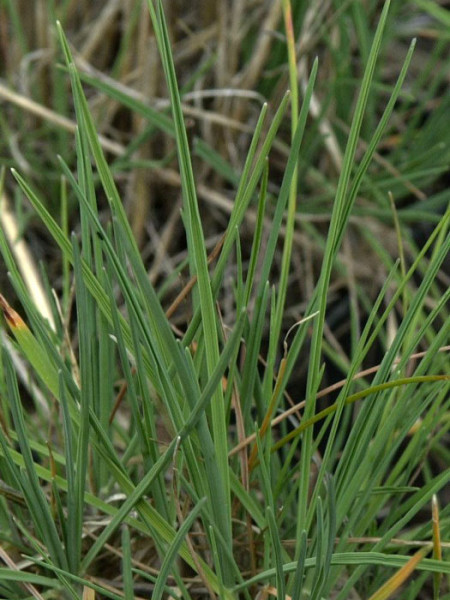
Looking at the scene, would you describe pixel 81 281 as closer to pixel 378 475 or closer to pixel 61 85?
pixel 378 475

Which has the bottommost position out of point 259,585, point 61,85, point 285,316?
point 285,316

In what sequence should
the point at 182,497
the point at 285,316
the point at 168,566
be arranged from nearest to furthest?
the point at 168,566 < the point at 182,497 < the point at 285,316

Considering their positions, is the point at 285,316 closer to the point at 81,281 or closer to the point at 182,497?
the point at 182,497

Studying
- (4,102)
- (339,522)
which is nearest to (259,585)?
(339,522)

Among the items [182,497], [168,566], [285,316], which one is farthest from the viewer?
[285,316]

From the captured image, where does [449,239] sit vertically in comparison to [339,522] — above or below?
above

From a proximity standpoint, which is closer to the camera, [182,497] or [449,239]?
[449,239]

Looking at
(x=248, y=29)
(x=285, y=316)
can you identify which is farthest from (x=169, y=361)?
(x=248, y=29)

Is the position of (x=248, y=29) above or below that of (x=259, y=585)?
above

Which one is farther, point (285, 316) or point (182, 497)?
point (285, 316)
